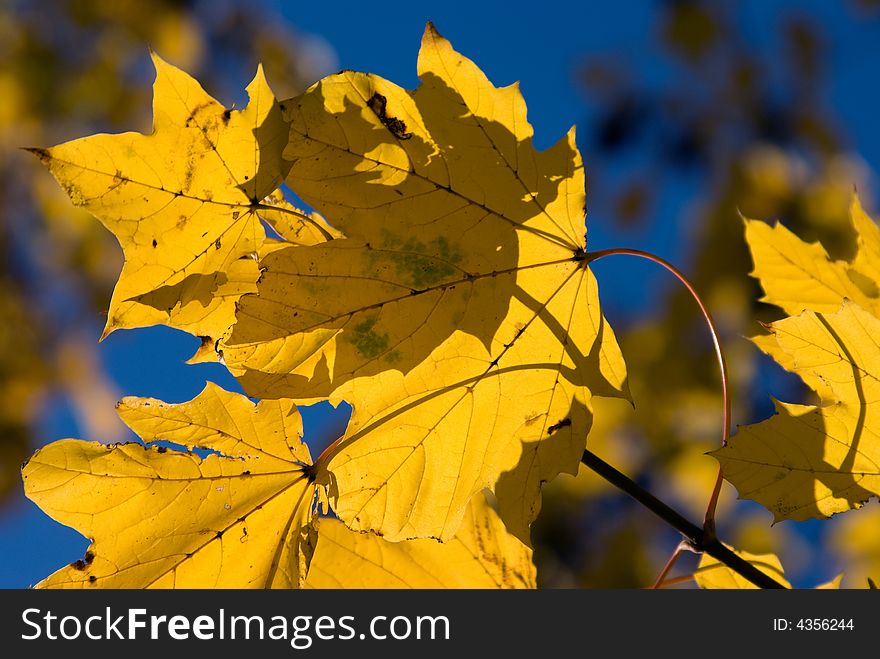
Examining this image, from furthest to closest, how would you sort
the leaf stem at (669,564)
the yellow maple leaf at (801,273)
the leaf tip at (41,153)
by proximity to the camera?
1. the yellow maple leaf at (801,273)
2. the leaf stem at (669,564)
3. the leaf tip at (41,153)

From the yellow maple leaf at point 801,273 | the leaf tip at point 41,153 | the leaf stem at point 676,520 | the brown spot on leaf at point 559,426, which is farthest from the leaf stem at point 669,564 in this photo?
the leaf tip at point 41,153

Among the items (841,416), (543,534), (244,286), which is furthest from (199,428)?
(543,534)

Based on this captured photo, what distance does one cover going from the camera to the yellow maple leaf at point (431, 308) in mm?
590

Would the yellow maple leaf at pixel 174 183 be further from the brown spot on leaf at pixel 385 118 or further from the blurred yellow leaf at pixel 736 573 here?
the blurred yellow leaf at pixel 736 573

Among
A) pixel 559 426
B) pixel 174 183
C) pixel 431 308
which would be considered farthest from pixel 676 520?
pixel 174 183

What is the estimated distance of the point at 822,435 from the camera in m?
0.63

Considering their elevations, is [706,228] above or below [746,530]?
above

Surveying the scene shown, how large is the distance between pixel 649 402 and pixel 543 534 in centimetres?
112

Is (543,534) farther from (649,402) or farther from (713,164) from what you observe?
(713,164)

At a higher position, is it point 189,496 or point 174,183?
point 174,183

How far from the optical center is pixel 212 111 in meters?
0.59

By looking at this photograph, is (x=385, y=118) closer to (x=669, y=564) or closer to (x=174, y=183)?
(x=174, y=183)

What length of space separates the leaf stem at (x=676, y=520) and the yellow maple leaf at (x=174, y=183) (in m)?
0.33

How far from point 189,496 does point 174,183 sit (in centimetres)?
25
